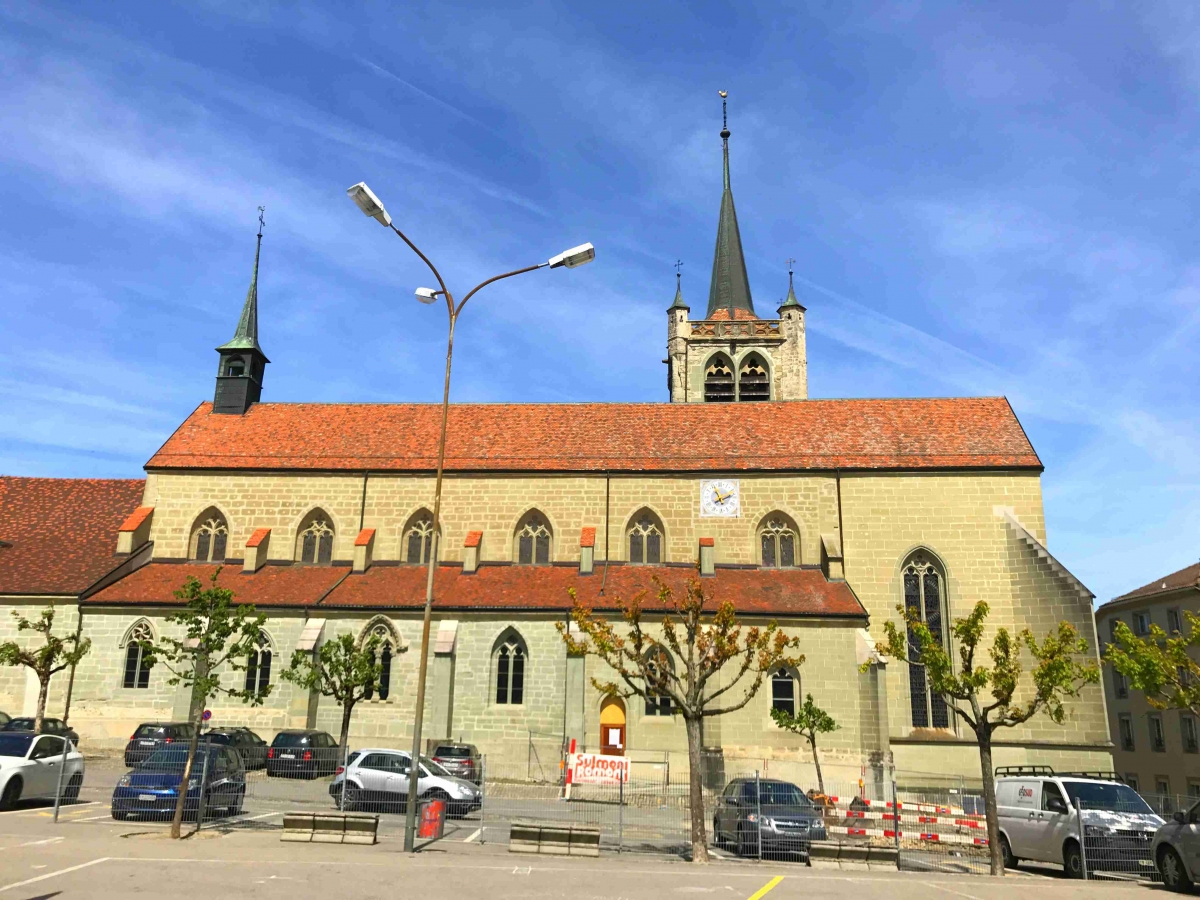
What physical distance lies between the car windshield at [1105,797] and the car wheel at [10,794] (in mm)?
20566

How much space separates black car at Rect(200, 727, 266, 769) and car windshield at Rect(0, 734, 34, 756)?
241 inches

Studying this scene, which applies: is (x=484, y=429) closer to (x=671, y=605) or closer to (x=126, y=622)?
(x=671, y=605)

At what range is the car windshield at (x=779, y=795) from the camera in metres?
17.7

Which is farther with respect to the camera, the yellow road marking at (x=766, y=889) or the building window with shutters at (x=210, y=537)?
the building window with shutters at (x=210, y=537)

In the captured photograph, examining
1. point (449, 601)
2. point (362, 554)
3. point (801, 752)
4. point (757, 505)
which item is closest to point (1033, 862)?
point (801, 752)

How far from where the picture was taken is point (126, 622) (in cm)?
3048

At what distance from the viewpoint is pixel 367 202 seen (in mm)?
15453

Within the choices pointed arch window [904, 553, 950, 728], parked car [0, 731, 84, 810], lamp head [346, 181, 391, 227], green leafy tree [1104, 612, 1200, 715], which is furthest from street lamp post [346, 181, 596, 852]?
pointed arch window [904, 553, 950, 728]

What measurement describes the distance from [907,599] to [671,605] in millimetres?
8722

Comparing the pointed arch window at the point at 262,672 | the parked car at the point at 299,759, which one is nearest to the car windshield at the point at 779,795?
the parked car at the point at 299,759

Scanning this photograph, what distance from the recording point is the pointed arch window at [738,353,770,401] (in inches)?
1898

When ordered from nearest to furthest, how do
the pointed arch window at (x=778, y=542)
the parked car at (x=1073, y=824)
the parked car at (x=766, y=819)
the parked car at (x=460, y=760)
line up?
1. the parked car at (x=1073, y=824)
2. the parked car at (x=766, y=819)
3. the parked car at (x=460, y=760)
4. the pointed arch window at (x=778, y=542)

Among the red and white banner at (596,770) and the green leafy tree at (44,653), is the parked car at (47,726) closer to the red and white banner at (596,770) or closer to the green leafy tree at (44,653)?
the green leafy tree at (44,653)

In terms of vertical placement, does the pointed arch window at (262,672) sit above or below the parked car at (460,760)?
above
